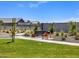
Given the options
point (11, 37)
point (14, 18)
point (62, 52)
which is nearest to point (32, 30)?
point (11, 37)

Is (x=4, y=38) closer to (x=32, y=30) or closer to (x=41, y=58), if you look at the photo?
(x=32, y=30)

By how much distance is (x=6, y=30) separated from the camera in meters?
15.5

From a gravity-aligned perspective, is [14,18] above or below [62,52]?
above

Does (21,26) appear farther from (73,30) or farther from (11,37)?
(73,30)

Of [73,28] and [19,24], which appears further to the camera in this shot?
[73,28]

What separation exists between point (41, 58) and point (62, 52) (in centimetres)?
207

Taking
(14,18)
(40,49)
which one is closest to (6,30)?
(14,18)

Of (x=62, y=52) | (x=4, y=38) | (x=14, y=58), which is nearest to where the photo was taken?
(x=14, y=58)

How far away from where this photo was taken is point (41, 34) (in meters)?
17.9

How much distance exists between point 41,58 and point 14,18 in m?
5.15

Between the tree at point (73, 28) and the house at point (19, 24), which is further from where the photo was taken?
the tree at point (73, 28)

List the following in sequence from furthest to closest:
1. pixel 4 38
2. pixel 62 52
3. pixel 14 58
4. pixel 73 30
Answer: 1. pixel 73 30
2. pixel 4 38
3. pixel 62 52
4. pixel 14 58

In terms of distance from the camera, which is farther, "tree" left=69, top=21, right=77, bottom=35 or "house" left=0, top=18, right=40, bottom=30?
"tree" left=69, top=21, right=77, bottom=35

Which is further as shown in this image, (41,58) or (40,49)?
(40,49)
